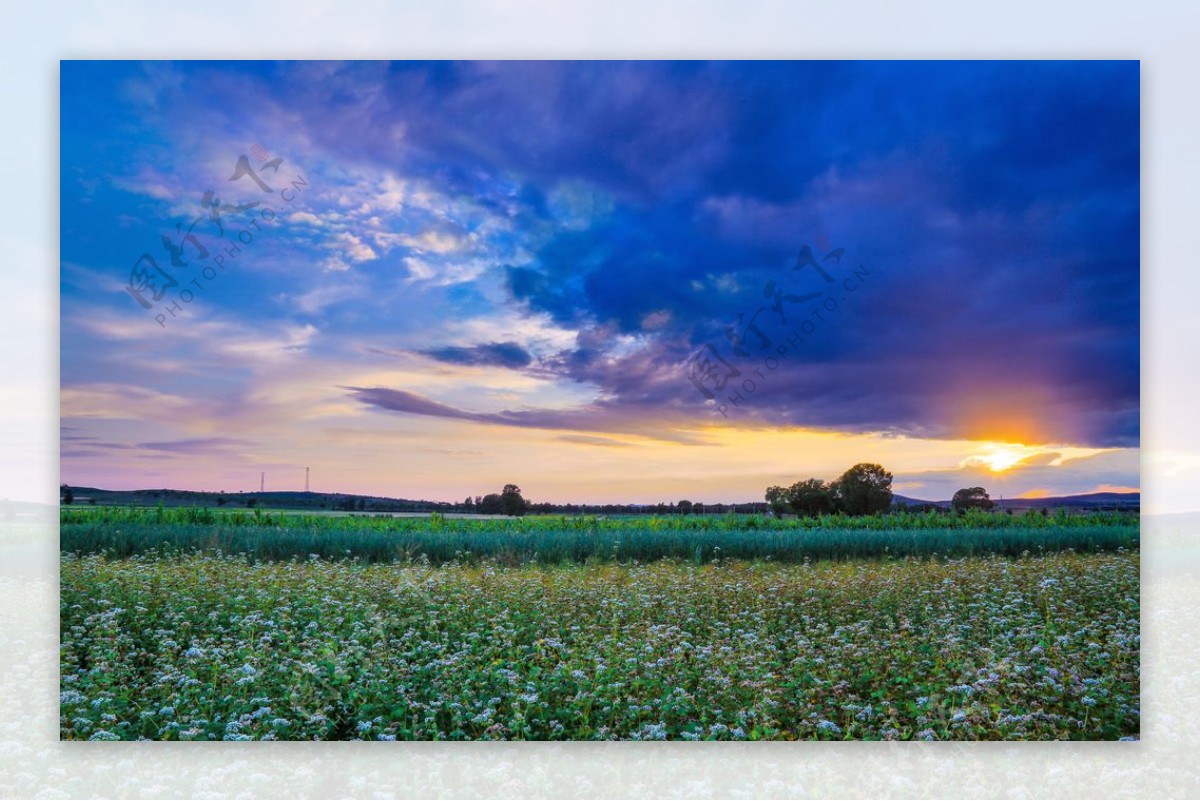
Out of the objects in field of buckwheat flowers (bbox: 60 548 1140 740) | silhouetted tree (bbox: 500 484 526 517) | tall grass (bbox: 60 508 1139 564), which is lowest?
field of buckwheat flowers (bbox: 60 548 1140 740)

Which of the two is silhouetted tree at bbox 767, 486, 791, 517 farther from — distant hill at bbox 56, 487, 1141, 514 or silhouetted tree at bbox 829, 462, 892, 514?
silhouetted tree at bbox 829, 462, 892, 514

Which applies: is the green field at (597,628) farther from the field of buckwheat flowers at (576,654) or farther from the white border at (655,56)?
the white border at (655,56)

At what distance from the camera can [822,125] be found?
497cm

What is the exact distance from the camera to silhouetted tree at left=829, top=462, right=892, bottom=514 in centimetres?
500

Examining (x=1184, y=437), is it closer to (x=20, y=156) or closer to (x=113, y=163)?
(x=113, y=163)

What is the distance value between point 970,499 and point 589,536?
2.27 meters

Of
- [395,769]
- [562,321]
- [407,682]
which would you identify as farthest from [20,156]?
[395,769]

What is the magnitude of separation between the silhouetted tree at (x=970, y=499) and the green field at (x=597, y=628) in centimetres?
10

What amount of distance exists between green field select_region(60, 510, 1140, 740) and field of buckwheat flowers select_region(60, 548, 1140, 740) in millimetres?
12

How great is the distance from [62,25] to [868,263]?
4919mm

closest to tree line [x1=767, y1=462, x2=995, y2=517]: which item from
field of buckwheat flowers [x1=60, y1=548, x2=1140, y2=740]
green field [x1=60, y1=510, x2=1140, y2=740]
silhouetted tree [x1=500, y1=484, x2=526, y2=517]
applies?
green field [x1=60, y1=510, x2=1140, y2=740]

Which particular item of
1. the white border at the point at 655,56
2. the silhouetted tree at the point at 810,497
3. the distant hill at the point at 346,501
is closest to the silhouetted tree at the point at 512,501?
the distant hill at the point at 346,501

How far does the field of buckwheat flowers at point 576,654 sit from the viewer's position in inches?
184

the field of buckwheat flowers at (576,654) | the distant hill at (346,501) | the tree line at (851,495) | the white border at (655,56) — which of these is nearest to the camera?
the field of buckwheat flowers at (576,654)
